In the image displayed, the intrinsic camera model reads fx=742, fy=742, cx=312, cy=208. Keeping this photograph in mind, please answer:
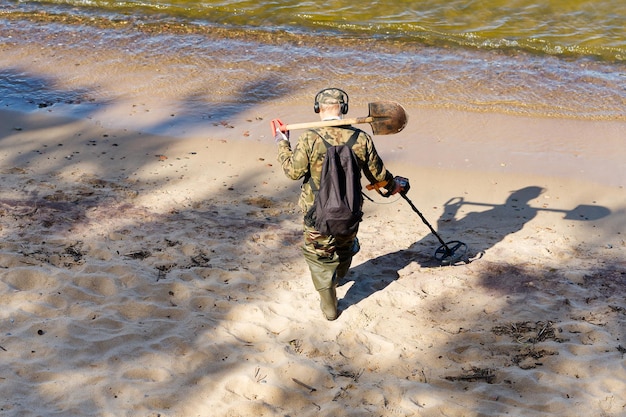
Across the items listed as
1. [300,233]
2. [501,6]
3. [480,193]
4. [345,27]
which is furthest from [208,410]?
[501,6]

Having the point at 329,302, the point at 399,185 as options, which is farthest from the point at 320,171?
the point at 329,302

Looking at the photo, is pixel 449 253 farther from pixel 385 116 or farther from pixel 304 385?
pixel 304 385

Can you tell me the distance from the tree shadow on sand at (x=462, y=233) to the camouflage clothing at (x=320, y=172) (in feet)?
1.38

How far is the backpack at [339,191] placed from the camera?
5.04m

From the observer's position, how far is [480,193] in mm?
7785

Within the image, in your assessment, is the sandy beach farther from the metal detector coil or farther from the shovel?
the shovel

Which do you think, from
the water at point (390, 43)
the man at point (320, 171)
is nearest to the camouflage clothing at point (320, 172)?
the man at point (320, 171)

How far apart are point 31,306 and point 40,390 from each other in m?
→ 0.97

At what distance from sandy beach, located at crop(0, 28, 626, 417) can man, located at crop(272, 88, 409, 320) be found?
341 mm

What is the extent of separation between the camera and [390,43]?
13.2 meters

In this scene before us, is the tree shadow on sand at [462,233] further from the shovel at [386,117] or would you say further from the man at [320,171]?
the shovel at [386,117]

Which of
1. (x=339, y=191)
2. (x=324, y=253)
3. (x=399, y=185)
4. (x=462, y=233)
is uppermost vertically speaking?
(x=339, y=191)

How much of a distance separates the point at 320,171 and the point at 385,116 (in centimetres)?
68

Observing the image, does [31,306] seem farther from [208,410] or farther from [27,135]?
[27,135]
